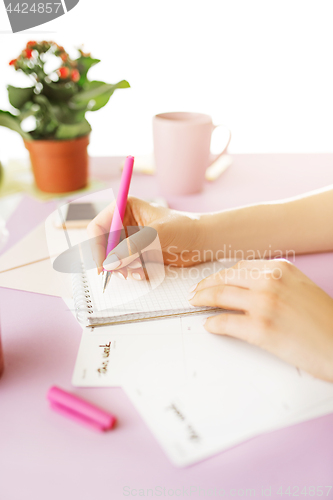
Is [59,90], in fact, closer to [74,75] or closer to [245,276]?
[74,75]

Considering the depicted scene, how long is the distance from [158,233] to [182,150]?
0.98 feet

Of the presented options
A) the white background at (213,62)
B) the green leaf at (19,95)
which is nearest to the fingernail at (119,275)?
the green leaf at (19,95)

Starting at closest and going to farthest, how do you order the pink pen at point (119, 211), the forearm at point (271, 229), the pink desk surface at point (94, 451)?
the pink desk surface at point (94, 451)
the pink pen at point (119, 211)
the forearm at point (271, 229)

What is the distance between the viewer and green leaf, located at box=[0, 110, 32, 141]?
0.81 m

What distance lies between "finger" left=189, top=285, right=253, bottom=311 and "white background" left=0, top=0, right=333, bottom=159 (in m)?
1.12

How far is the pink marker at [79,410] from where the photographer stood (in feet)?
1.16

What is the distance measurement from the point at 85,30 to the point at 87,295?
1390 mm

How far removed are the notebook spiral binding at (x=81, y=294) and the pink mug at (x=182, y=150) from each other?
0.38m

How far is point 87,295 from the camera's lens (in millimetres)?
516

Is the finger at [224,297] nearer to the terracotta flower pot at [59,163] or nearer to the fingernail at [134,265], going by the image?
the fingernail at [134,265]

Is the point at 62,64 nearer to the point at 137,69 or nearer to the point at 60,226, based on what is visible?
the point at 60,226

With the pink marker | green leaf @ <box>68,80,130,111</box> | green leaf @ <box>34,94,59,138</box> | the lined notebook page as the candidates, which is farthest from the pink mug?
the pink marker

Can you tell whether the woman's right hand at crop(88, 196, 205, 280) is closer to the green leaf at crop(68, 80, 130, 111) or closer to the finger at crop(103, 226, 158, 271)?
the finger at crop(103, 226, 158, 271)

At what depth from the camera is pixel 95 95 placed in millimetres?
845
